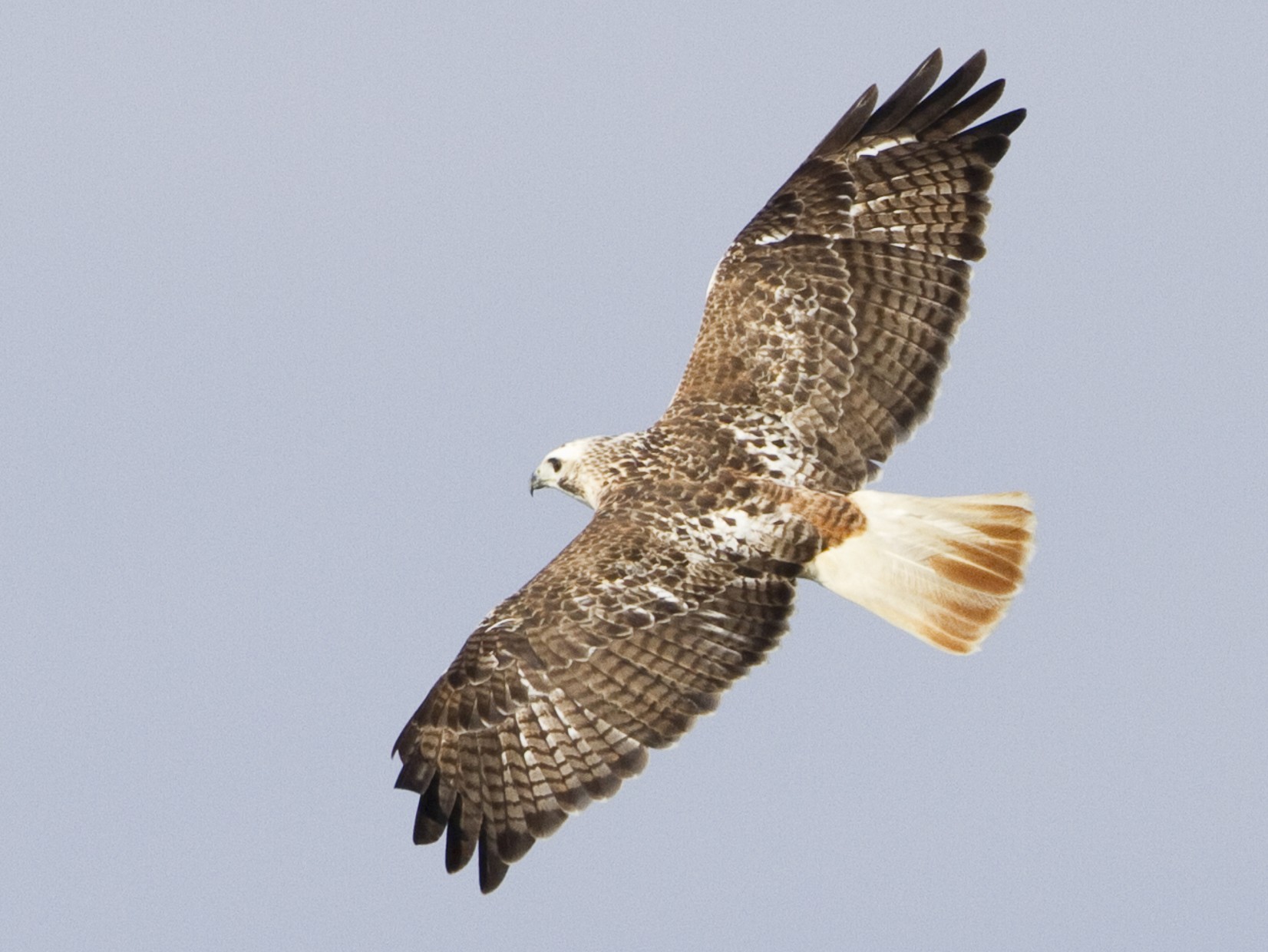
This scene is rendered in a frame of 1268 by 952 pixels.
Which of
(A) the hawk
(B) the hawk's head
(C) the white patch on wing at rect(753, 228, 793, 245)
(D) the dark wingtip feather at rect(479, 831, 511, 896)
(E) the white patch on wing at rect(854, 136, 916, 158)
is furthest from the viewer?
(E) the white patch on wing at rect(854, 136, 916, 158)

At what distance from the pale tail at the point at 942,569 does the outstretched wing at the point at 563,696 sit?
523 mm

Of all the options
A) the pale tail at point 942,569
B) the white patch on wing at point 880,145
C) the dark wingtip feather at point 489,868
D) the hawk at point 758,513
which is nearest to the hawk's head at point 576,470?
the hawk at point 758,513

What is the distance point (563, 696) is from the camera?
10812 millimetres

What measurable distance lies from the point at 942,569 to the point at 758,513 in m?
0.88

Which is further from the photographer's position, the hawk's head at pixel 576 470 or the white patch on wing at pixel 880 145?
the white patch on wing at pixel 880 145

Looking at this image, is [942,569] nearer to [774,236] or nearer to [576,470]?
[576,470]

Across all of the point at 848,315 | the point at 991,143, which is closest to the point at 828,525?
the point at 848,315

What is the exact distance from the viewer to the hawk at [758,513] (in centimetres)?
1080

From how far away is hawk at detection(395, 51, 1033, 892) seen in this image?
10.8 metres

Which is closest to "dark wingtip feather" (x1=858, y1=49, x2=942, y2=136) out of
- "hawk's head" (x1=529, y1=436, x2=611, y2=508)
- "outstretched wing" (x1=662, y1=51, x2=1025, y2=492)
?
"outstretched wing" (x1=662, y1=51, x2=1025, y2=492)

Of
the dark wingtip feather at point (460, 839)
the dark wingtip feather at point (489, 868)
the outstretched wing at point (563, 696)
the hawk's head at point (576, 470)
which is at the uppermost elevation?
the hawk's head at point (576, 470)

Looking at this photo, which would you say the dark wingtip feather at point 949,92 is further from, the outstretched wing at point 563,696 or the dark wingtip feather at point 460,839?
the dark wingtip feather at point 460,839

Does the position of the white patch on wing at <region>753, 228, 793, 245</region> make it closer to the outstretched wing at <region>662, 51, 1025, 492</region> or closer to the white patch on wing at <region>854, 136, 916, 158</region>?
the outstretched wing at <region>662, 51, 1025, 492</region>

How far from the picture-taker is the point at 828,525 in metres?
11.3
